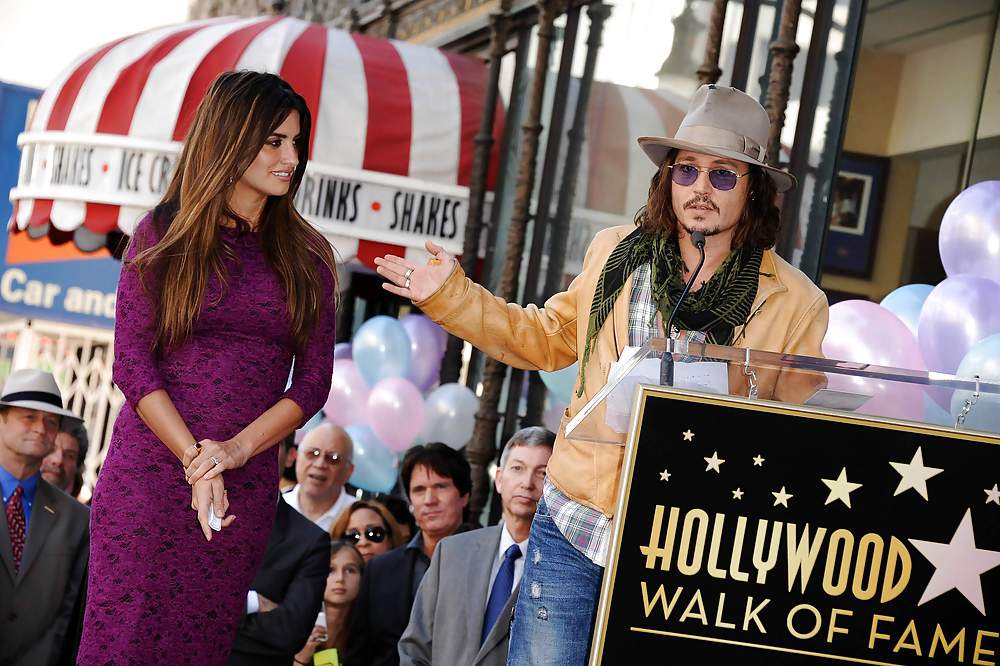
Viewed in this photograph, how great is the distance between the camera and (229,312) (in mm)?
3119

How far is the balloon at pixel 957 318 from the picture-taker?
3756mm

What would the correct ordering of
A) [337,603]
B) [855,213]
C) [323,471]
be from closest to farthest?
[855,213] → [337,603] → [323,471]

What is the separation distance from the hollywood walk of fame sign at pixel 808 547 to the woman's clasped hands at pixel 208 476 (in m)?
1.03

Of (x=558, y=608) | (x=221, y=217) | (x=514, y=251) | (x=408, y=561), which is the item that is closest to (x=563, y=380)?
(x=408, y=561)

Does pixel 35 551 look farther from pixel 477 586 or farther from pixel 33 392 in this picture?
pixel 477 586

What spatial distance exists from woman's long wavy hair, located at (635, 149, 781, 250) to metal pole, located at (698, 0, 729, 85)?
10.1 ft

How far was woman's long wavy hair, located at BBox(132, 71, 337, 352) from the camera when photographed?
3.09 m

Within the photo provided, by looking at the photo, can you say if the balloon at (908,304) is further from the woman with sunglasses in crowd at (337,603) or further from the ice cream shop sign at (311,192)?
→ the ice cream shop sign at (311,192)

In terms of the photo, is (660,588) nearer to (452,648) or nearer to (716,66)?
(452,648)

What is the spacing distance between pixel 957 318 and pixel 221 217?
76.2 inches

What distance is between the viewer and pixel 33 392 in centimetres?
602

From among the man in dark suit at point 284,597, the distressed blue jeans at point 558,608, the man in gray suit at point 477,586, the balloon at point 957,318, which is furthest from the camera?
the man in dark suit at point 284,597

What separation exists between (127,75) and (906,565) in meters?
6.70

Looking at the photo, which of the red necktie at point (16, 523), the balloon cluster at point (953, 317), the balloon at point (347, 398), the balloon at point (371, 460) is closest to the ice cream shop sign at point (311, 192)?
the balloon at point (347, 398)
